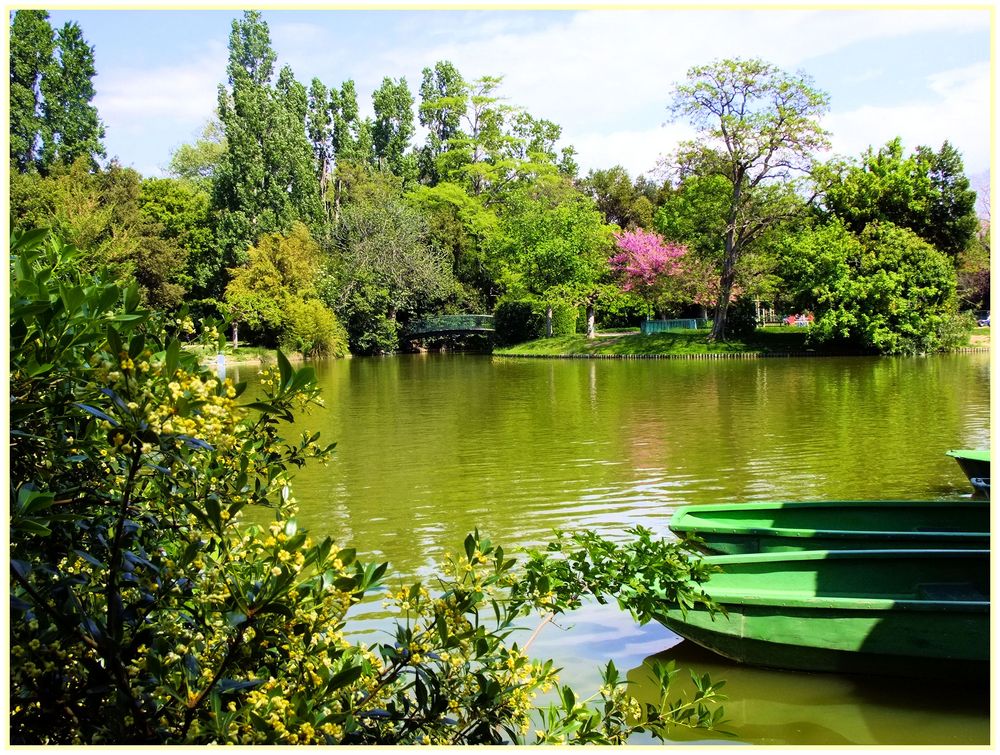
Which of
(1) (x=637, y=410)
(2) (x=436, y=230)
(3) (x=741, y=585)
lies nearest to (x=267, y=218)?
(2) (x=436, y=230)

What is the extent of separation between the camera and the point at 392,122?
183 ft

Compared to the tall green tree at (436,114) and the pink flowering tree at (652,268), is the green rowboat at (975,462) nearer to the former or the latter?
the pink flowering tree at (652,268)

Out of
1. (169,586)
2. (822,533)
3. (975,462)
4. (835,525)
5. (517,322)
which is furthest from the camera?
(517,322)

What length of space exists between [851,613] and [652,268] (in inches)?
1439

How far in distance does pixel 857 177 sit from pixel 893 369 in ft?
36.0

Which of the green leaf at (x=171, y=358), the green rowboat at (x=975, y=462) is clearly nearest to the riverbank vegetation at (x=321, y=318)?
the green leaf at (x=171, y=358)

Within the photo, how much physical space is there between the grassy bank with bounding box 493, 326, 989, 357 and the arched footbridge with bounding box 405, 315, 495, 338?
4779 mm

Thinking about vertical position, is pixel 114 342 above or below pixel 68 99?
below

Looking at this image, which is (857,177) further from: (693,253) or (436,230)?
(436,230)

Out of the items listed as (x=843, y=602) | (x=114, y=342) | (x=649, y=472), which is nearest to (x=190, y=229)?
(x=649, y=472)

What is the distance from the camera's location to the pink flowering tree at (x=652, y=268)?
39781mm

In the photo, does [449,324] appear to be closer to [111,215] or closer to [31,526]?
[111,215]

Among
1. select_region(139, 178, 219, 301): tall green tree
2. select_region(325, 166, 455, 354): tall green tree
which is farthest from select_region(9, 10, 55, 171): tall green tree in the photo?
select_region(325, 166, 455, 354): tall green tree

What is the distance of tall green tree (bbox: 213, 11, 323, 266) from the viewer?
41.3m
